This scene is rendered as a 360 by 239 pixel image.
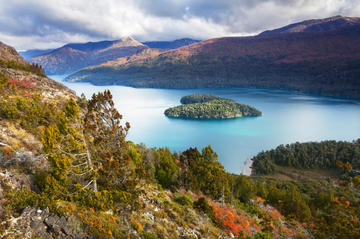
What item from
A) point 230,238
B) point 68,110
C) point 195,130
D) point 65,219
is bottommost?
point 195,130

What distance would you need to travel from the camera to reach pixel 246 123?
131750 mm

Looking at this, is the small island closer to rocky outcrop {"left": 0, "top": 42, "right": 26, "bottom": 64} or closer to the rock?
rocky outcrop {"left": 0, "top": 42, "right": 26, "bottom": 64}

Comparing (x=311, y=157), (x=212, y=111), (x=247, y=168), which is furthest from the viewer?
(x=212, y=111)

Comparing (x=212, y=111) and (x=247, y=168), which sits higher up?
(x=212, y=111)

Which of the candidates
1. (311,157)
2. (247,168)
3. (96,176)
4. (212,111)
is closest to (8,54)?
(96,176)

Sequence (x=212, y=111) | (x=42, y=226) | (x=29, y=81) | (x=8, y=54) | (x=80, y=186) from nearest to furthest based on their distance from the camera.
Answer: (x=42, y=226) → (x=80, y=186) → (x=29, y=81) → (x=8, y=54) → (x=212, y=111)

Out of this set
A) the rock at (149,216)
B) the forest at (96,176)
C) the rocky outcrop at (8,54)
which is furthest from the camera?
the rocky outcrop at (8,54)

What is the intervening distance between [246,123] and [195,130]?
40317mm

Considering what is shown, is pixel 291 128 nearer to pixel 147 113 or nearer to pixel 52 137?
pixel 147 113

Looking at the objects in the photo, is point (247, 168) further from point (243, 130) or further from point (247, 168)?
point (243, 130)

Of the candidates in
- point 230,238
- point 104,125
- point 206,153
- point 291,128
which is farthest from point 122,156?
point 291,128

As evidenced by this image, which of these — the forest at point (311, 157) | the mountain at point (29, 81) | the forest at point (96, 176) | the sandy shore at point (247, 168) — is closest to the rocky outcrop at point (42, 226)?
the forest at point (96, 176)

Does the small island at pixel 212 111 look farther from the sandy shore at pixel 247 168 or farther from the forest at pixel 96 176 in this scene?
the forest at pixel 96 176

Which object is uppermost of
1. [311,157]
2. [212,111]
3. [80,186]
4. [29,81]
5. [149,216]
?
[29,81]
